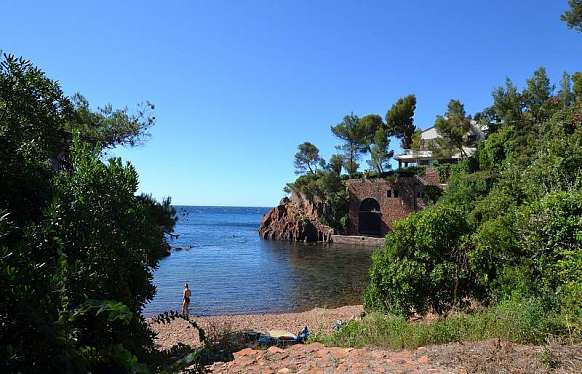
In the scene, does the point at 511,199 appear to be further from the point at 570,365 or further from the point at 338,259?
the point at 338,259

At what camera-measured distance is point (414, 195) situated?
45094 mm

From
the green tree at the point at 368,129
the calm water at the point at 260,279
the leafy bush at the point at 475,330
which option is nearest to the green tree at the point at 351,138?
the green tree at the point at 368,129

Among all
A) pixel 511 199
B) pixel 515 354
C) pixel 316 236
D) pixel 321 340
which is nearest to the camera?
pixel 515 354

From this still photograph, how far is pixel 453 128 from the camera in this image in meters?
40.0

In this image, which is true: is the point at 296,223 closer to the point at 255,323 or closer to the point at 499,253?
the point at 255,323

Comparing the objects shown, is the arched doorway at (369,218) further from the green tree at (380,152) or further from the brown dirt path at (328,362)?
the brown dirt path at (328,362)

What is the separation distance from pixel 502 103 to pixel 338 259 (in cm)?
1838

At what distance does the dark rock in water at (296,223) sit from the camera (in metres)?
51.0

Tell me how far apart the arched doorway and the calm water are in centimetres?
826

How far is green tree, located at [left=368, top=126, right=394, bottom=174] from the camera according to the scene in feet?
159

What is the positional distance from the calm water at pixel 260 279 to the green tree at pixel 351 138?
45.6 ft

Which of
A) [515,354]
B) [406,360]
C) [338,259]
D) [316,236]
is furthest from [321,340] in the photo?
[316,236]

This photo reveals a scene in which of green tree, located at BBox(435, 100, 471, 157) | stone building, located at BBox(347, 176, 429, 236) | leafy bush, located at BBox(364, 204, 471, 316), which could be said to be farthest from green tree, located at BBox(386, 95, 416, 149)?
leafy bush, located at BBox(364, 204, 471, 316)

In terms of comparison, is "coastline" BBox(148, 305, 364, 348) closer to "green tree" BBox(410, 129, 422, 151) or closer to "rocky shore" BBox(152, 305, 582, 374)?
"rocky shore" BBox(152, 305, 582, 374)
